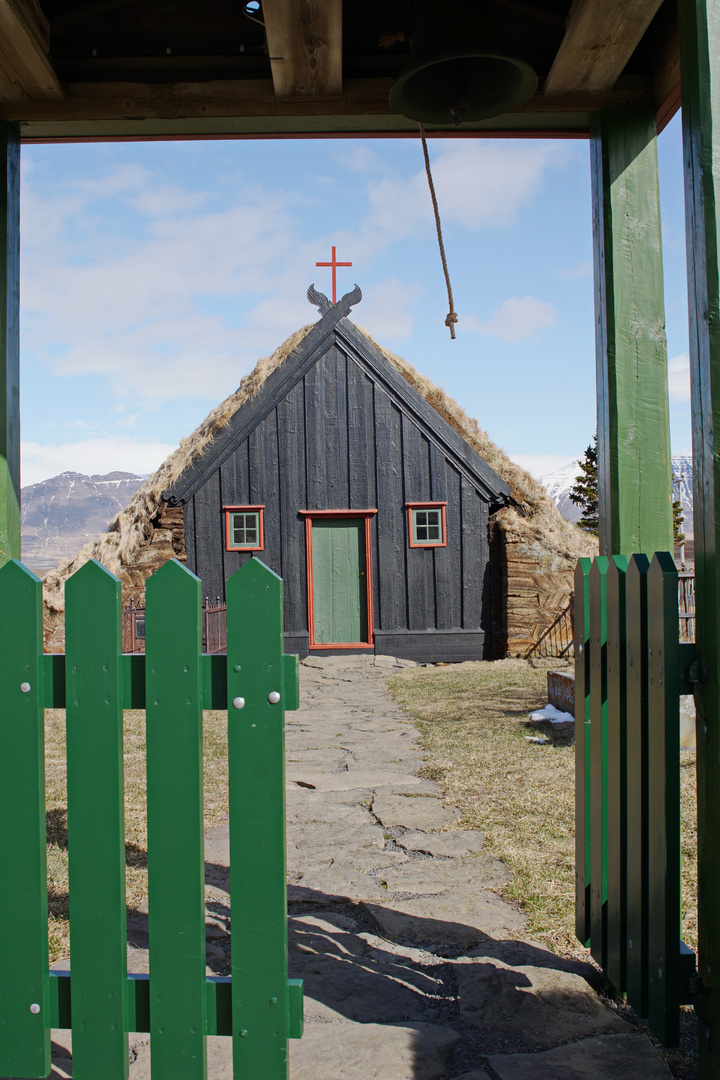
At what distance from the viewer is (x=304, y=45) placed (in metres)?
2.65

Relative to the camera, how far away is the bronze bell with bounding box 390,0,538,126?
253 centimetres

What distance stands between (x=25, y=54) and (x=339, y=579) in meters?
11.8

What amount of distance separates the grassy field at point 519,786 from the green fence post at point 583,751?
25 cm

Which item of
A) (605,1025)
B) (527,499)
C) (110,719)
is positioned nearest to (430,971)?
(605,1025)

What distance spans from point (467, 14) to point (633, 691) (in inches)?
84.4

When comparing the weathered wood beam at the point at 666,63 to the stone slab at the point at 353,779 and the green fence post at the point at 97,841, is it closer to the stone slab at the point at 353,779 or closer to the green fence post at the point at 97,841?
the green fence post at the point at 97,841

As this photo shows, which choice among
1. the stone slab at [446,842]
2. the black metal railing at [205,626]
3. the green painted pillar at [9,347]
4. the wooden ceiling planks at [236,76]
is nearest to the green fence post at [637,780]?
the stone slab at [446,842]

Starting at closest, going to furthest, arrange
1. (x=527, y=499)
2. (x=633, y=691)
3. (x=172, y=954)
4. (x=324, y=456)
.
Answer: (x=172, y=954) < (x=633, y=691) < (x=324, y=456) < (x=527, y=499)

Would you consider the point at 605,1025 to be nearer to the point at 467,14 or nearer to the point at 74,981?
the point at 74,981

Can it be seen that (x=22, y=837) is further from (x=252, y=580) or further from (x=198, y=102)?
(x=198, y=102)

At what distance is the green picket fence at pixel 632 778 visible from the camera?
200 cm

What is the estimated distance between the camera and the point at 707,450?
6.08ft

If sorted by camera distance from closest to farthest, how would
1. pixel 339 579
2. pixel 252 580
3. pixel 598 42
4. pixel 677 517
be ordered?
pixel 252 580
pixel 598 42
pixel 339 579
pixel 677 517

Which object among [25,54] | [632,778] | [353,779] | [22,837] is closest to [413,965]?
[632,778]
